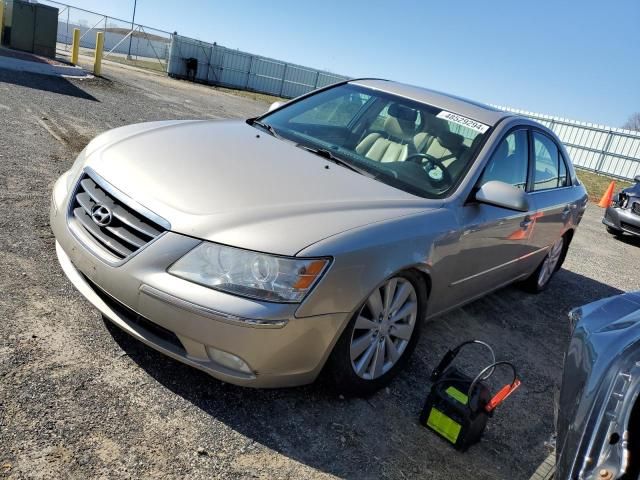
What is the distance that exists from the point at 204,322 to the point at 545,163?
354cm

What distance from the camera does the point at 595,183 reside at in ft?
62.6

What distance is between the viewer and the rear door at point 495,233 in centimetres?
343

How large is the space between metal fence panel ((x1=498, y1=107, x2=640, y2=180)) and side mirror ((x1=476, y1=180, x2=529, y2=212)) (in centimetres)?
1894

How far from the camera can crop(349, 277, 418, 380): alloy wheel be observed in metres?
2.80

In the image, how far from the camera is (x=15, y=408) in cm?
227

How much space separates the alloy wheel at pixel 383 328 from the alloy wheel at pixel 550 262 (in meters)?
2.87

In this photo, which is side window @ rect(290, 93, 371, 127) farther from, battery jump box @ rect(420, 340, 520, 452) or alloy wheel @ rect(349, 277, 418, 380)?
battery jump box @ rect(420, 340, 520, 452)

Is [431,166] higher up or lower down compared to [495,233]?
higher up

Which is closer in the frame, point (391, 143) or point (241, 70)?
point (391, 143)

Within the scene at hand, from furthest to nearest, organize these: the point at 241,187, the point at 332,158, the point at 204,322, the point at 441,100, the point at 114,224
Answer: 1. the point at 441,100
2. the point at 332,158
3. the point at 241,187
4. the point at 114,224
5. the point at 204,322

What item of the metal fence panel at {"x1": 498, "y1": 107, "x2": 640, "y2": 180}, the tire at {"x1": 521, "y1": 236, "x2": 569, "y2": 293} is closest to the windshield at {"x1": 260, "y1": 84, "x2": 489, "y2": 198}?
the tire at {"x1": 521, "y1": 236, "x2": 569, "y2": 293}

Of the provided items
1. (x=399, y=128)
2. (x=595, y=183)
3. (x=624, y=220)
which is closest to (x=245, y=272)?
(x=399, y=128)

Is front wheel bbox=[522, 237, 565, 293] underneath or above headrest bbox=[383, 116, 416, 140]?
underneath

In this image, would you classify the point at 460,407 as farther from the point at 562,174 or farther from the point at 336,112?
the point at 562,174
